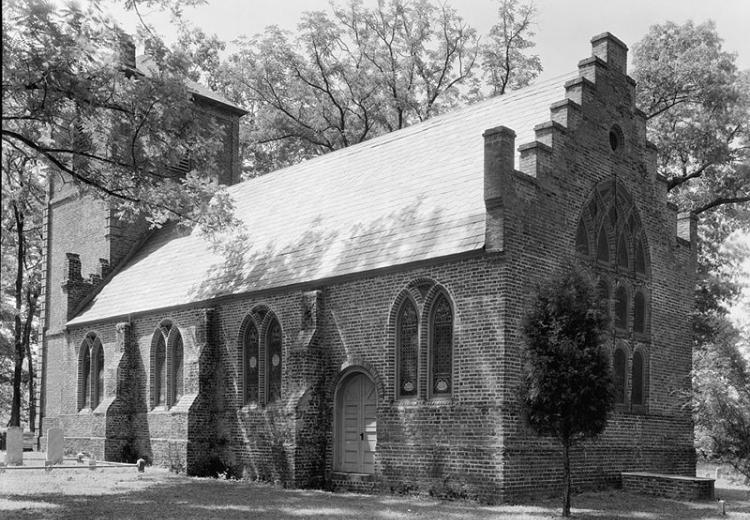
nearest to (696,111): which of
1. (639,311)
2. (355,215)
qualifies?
(639,311)

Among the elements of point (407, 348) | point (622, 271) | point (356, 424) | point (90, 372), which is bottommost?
point (356, 424)

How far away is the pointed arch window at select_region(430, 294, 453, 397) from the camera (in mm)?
19219

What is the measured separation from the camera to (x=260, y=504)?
1761 cm

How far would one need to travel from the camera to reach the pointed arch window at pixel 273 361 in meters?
23.4

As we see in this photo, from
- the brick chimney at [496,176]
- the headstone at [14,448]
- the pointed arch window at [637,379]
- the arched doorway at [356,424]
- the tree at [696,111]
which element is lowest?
the headstone at [14,448]

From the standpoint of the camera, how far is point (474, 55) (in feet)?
134

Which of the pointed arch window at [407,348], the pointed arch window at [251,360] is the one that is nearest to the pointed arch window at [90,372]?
the pointed arch window at [251,360]

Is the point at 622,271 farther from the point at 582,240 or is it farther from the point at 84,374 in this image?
the point at 84,374

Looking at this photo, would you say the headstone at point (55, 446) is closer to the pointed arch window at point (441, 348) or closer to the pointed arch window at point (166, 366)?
the pointed arch window at point (166, 366)

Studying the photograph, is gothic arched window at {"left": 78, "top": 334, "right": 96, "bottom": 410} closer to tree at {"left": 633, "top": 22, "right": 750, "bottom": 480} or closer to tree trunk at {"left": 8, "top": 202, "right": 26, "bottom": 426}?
tree trunk at {"left": 8, "top": 202, "right": 26, "bottom": 426}

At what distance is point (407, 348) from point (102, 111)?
8641 mm

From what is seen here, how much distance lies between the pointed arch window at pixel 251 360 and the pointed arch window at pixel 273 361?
41 cm

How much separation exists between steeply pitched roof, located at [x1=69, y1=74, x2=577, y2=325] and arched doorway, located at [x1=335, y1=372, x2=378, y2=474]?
106 inches

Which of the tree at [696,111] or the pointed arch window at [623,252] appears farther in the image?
the tree at [696,111]
